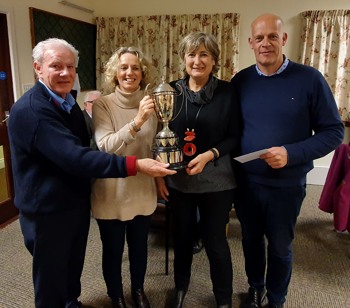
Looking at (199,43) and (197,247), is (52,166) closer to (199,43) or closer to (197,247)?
(199,43)

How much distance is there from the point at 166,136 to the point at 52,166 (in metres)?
0.47

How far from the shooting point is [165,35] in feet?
12.4

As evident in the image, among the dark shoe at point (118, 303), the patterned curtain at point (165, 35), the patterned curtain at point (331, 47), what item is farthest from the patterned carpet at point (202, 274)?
the patterned curtain at point (165, 35)

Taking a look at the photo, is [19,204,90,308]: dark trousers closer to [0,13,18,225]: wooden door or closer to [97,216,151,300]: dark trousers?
[97,216,151,300]: dark trousers

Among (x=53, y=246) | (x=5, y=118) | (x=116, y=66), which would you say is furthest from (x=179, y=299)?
(x=5, y=118)

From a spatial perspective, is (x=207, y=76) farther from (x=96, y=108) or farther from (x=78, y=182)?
(x=78, y=182)

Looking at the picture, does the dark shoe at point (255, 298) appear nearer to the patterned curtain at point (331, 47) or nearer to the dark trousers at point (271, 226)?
the dark trousers at point (271, 226)

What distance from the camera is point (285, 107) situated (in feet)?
4.44

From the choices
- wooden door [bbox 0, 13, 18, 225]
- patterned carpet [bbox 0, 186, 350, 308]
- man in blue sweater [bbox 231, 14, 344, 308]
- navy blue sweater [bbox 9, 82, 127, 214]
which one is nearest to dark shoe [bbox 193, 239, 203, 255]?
patterned carpet [bbox 0, 186, 350, 308]

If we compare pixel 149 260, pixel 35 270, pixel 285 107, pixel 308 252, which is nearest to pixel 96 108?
pixel 35 270

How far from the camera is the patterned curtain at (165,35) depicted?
365 cm

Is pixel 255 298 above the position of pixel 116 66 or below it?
below

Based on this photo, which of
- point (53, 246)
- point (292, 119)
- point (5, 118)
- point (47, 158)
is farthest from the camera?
point (5, 118)

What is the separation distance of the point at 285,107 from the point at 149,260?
4.81 ft
